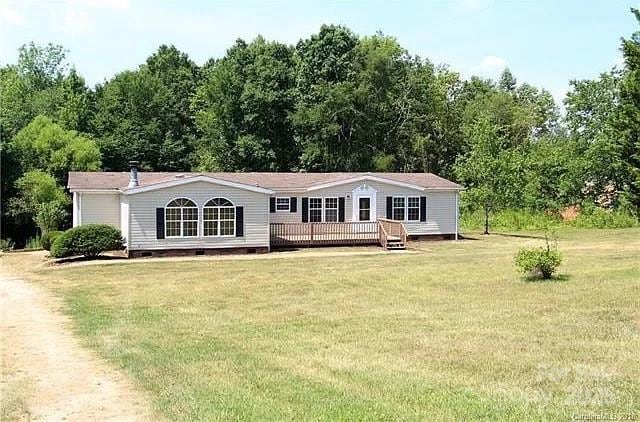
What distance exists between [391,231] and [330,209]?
9.63ft

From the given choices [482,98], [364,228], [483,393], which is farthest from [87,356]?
[482,98]

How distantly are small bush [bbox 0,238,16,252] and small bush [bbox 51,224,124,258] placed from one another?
27.0 feet

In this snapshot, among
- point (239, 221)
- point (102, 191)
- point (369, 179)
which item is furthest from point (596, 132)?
point (102, 191)

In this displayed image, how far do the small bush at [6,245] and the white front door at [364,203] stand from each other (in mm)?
15242

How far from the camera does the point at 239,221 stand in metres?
27.8

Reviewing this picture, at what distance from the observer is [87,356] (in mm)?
9953

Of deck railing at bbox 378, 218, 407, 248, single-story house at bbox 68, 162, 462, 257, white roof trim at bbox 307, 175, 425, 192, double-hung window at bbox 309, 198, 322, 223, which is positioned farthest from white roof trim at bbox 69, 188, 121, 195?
deck railing at bbox 378, 218, 407, 248

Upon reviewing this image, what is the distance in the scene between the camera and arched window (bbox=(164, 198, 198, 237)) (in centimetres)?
2681

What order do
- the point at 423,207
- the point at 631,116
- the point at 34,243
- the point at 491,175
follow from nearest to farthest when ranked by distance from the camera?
the point at 423,207
the point at 34,243
the point at 631,116
the point at 491,175

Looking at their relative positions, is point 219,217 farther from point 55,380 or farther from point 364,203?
point 55,380

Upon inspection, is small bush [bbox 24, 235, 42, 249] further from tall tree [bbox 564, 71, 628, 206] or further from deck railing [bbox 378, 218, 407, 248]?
tall tree [bbox 564, 71, 628, 206]

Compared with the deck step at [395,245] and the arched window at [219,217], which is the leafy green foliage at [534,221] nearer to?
the deck step at [395,245]

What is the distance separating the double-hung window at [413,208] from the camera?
3234 cm

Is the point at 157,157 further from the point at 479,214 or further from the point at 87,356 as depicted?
the point at 87,356
